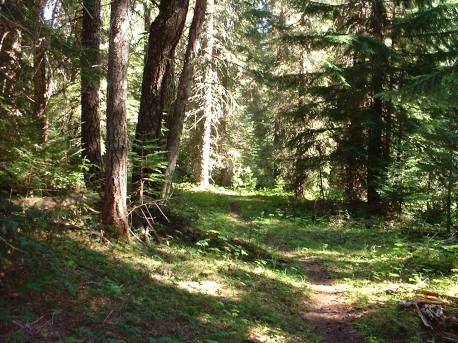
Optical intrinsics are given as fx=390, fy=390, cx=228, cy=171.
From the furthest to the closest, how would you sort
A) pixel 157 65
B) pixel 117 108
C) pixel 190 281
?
pixel 157 65 → pixel 117 108 → pixel 190 281

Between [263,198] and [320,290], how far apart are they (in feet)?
38.0

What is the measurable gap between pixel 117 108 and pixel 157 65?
1.96 metres

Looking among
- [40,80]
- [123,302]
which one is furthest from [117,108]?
[123,302]

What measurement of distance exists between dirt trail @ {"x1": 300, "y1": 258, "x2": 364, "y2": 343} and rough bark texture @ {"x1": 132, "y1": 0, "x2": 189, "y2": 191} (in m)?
4.06

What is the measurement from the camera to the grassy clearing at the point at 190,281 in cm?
366

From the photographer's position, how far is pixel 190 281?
20.5 feet

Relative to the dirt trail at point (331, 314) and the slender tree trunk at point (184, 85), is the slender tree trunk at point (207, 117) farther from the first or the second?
the dirt trail at point (331, 314)

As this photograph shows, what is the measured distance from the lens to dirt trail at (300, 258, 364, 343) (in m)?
5.65

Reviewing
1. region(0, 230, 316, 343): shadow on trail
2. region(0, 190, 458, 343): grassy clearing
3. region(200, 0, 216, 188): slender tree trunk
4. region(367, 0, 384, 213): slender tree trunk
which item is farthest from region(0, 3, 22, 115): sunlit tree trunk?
region(200, 0, 216, 188): slender tree trunk

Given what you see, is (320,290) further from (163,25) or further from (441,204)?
(441,204)

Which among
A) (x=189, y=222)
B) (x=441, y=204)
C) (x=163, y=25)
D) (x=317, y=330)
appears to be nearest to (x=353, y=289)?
(x=317, y=330)

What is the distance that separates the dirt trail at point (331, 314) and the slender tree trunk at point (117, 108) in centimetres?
370

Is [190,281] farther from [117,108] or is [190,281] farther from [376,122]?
[376,122]

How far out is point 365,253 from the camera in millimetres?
10070
